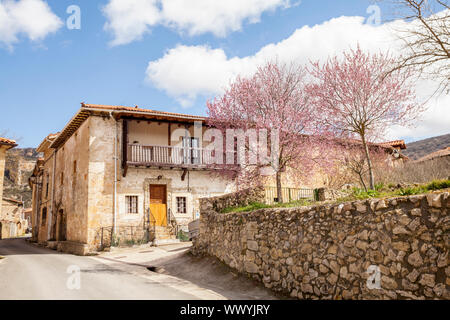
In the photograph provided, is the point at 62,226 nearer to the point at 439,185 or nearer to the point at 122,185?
the point at 122,185

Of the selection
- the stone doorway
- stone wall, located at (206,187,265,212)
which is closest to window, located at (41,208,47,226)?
the stone doorway

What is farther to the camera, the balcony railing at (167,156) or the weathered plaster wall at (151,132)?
the weathered plaster wall at (151,132)

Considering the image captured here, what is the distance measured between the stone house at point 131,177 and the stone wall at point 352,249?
9.54m

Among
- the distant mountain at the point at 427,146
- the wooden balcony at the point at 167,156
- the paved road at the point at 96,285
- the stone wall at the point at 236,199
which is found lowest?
the paved road at the point at 96,285

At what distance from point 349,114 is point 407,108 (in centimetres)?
176

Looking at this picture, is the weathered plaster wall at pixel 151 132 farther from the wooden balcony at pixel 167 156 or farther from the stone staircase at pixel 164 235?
the stone staircase at pixel 164 235

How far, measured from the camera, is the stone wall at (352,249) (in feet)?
A: 14.8

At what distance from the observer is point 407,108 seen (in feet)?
35.6

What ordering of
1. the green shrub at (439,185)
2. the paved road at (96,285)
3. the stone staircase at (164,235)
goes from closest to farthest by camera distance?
the green shrub at (439,185)
the paved road at (96,285)
the stone staircase at (164,235)

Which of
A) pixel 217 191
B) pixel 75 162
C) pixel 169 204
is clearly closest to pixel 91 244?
pixel 169 204

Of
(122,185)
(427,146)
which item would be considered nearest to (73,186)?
(122,185)

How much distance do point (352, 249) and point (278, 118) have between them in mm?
7661

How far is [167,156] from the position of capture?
59.8ft

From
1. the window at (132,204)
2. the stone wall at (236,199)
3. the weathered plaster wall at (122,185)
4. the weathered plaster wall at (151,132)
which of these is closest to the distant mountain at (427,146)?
the weathered plaster wall at (151,132)
